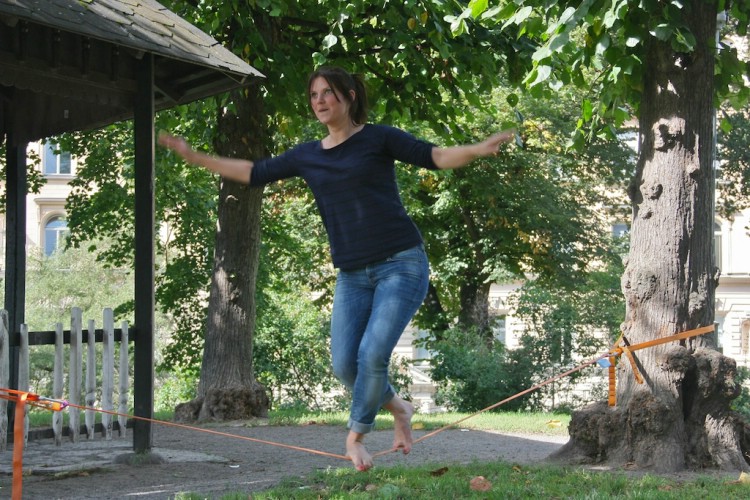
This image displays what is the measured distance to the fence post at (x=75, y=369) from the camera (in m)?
9.37

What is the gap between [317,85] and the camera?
19.6ft

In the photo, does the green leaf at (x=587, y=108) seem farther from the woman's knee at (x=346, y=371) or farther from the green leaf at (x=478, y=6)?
the woman's knee at (x=346, y=371)

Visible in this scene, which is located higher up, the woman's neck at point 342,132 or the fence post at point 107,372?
the woman's neck at point 342,132

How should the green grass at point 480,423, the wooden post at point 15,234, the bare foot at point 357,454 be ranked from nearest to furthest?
the bare foot at point 357,454 < the wooden post at point 15,234 < the green grass at point 480,423

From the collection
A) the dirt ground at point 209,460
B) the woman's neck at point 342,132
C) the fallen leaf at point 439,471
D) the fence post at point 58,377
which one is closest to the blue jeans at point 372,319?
the woman's neck at point 342,132

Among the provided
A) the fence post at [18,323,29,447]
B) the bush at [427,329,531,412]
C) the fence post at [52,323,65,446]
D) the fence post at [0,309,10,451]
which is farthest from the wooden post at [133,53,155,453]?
the bush at [427,329,531,412]

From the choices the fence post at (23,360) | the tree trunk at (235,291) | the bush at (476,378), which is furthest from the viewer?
the bush at (476,378)

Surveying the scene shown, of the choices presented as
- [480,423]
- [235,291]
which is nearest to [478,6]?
[480,423]

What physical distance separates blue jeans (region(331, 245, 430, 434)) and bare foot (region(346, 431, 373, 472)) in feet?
0.23

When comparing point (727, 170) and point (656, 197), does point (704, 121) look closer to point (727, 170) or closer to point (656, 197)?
point (656, 197)

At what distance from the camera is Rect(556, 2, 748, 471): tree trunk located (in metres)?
8.18

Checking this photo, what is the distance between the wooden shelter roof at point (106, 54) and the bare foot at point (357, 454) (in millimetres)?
3748

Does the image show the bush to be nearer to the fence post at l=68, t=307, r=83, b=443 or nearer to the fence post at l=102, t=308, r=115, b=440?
the fence post at l=102, t=308, r=115, b=440

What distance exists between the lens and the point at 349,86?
6004mm
